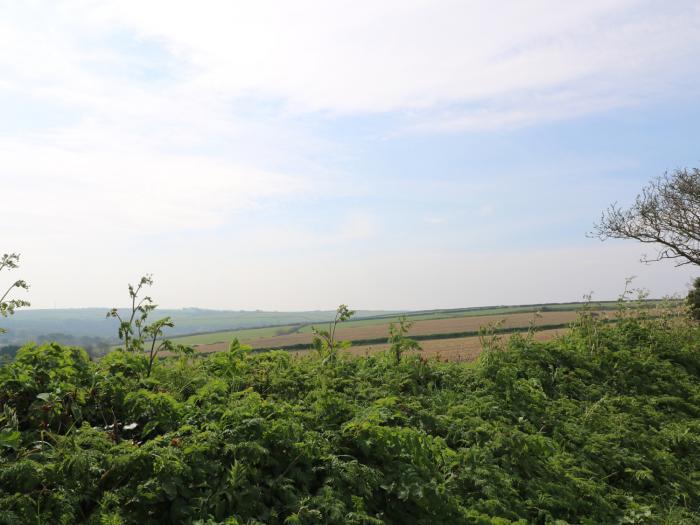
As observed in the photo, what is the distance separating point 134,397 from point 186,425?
0.73 meters

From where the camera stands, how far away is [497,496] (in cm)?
536

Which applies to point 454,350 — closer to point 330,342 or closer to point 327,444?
point 330,342

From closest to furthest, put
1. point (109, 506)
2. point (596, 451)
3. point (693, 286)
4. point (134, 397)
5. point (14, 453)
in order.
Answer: point (109, 506) → point (14, 453) → point (134, 397) → point (596, 451) → point (693, 286)

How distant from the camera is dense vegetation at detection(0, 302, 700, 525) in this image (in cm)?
412

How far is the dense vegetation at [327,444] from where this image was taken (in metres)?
4.12

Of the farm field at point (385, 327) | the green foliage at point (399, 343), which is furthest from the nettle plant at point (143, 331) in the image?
the farm field at point (385, 327)

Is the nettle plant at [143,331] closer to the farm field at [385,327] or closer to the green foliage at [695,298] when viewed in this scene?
the green foliage at [695,298]

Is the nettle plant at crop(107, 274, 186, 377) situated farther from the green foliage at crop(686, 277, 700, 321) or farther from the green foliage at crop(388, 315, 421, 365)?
the green foliage at crop(686, 277, 700, 321)

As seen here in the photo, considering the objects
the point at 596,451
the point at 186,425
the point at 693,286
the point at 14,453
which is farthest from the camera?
the point at 693,286

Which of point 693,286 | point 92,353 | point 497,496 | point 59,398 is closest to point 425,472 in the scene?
point 497,496

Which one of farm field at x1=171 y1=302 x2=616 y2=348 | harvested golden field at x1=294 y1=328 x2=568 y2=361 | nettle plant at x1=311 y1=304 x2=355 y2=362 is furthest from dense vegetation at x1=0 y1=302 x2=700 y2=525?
farm field at x1=171 y1=302 x2=616 y2=348

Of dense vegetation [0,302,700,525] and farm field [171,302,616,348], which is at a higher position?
dense vegetation [0,302,700,525]

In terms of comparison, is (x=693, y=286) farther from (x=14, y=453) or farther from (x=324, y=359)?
(x=14, y=453)

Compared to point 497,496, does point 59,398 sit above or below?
above
